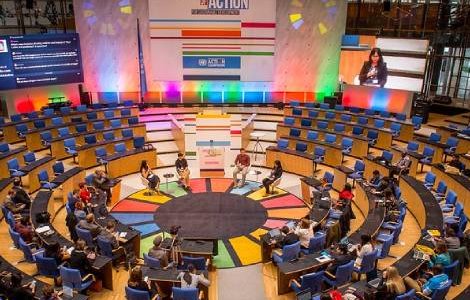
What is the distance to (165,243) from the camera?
9.82 m

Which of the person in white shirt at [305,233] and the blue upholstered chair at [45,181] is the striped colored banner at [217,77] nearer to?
the blue upholstered chair at [45,181]

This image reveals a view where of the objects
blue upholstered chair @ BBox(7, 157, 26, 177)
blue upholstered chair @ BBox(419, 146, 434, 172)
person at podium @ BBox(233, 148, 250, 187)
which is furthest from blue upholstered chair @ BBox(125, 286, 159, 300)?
blue upholstered chair @ BBox(419, 146, 434, 172)

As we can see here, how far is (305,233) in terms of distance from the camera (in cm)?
1025

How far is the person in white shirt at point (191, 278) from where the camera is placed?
842cm

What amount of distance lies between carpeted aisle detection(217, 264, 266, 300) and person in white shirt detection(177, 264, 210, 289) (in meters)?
0.98

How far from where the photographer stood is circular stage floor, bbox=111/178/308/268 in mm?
11508

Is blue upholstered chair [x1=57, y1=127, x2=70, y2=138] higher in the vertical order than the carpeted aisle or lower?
higher

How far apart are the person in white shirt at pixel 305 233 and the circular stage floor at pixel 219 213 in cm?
129

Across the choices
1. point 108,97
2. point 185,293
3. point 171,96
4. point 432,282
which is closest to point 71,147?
point 108,97

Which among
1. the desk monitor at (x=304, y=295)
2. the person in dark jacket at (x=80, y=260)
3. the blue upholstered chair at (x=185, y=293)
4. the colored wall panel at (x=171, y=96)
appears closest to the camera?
the blue upholstered chair at (x=185, y=293)

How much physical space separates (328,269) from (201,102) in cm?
1596

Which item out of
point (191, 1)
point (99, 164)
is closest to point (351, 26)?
point (191, 1)

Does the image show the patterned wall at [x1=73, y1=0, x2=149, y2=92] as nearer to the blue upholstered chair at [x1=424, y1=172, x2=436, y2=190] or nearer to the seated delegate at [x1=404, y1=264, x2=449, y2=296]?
the blue upholstered chair at [x1=424, y1=172, x2=436, y2=190]

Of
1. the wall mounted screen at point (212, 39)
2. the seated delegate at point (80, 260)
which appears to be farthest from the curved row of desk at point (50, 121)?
the seated delegate at point (80, 260)
